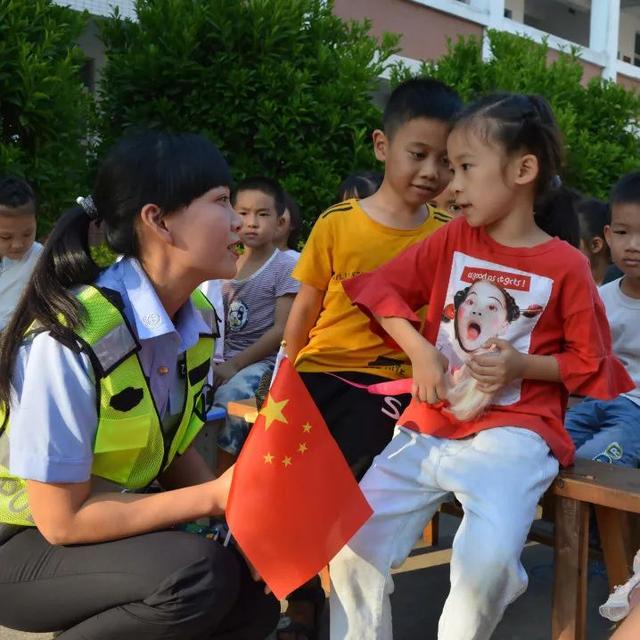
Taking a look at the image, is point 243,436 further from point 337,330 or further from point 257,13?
point 257,13

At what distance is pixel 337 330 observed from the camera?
8.61 feet

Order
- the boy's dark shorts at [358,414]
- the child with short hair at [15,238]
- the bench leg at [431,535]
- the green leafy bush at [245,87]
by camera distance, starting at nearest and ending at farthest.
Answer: the boy's dark shorts at [358,414]
the bench leg at [431,535]
the child with short hair at [15,238]
the green leafy bush at [245,87]

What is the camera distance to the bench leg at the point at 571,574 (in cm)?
204

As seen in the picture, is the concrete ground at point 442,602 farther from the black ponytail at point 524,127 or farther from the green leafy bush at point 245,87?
the green leafy bush at point 245,87

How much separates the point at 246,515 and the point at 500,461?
635mm

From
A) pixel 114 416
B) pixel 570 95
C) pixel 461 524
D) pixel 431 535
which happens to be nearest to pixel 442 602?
pixel 431 535

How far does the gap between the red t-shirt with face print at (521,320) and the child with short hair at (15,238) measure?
263cm

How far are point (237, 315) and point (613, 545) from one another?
2192mm

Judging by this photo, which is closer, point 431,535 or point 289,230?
point 431,535

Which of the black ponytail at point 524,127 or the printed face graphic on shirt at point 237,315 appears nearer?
the black ponytail at point 524,127

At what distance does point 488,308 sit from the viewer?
2.13 meters

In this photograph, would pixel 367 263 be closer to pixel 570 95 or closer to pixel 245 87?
pixel 245 87

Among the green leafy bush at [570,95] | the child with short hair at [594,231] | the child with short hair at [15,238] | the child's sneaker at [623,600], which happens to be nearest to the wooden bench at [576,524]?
the child's sneaker at [623,600]

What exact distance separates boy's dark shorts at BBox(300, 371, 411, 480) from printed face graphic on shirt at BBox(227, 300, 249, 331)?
143 centimetres
